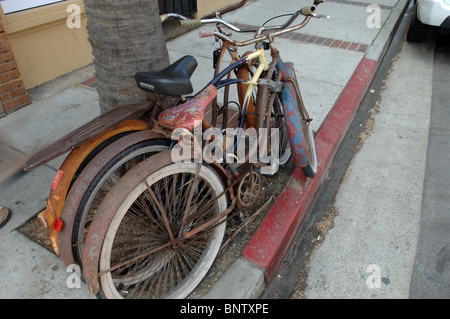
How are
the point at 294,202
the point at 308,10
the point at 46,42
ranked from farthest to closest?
the point at 46,42
the point at 294,202
the point at 308,10

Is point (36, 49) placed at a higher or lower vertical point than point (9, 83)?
higher

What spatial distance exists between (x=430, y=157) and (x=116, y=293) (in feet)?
10.5

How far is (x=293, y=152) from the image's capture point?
101 inches

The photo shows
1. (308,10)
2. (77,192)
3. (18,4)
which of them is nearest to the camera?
(77,192)

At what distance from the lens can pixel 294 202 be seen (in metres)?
2.70

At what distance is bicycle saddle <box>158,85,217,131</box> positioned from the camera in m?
1.83

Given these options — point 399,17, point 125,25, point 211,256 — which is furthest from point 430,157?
point 399,17

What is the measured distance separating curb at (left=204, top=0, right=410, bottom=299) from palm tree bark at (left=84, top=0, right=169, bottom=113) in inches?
50.5

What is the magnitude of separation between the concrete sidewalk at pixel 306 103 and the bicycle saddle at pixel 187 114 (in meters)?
1.02

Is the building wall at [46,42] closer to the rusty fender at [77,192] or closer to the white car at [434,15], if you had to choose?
the rusty fender at [77,192]

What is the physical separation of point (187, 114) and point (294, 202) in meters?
1.28

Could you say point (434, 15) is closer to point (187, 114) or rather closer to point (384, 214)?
point (384, 214)

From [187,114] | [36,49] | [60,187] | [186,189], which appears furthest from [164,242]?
[36,49]

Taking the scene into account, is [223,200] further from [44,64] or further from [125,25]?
[44,64]
